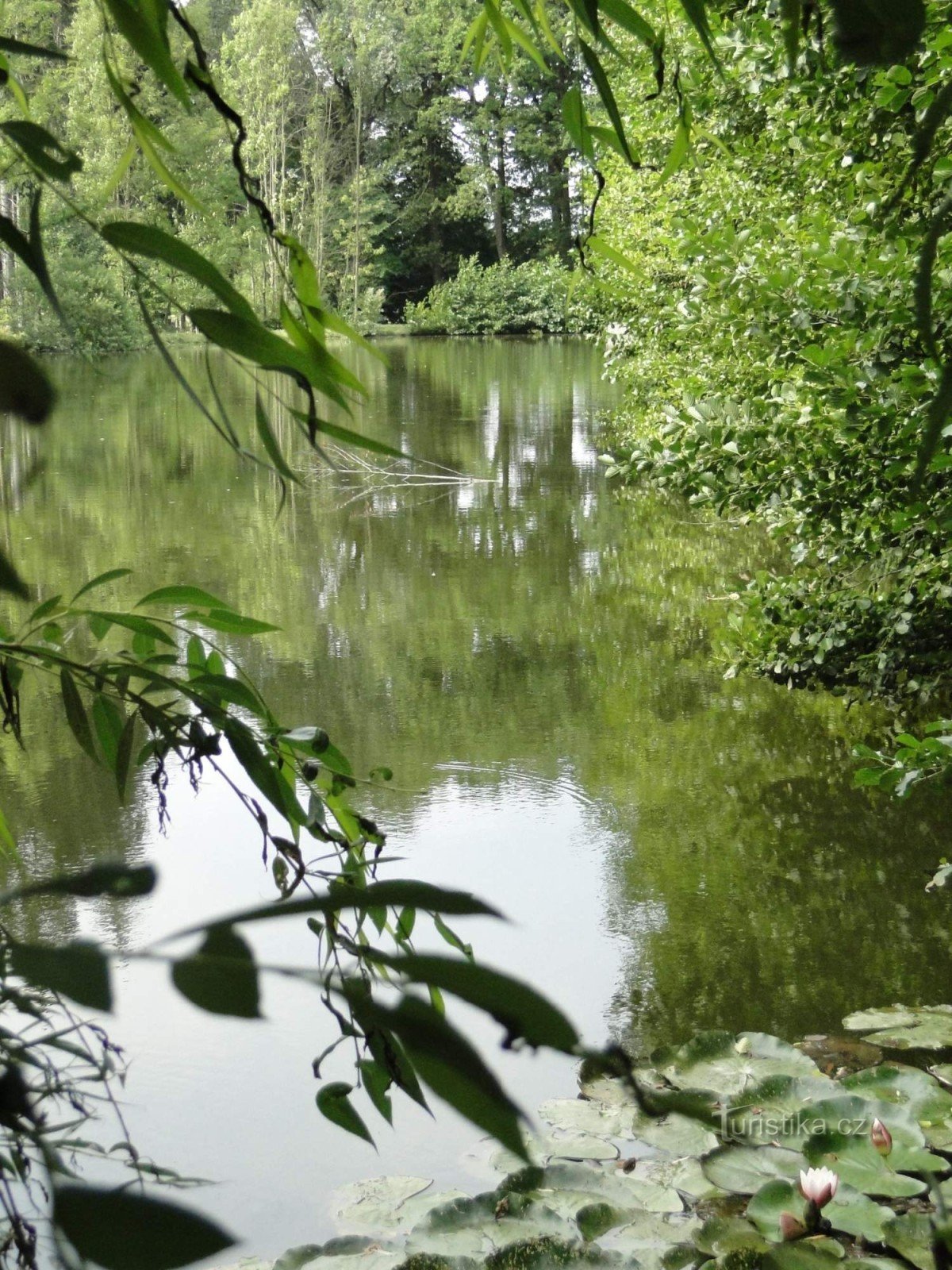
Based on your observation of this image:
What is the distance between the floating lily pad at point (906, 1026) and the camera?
226 centimetres

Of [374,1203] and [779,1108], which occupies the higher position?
[779,1108]

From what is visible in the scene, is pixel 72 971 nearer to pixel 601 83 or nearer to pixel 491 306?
pixel 601 83

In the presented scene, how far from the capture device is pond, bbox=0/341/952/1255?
7.41 feet

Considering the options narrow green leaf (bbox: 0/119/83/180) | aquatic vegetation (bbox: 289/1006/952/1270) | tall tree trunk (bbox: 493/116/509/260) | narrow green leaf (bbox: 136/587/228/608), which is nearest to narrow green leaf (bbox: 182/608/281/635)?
narrow green leaf (bbox: 136/587/228/608)

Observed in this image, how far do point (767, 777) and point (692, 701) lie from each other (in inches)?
24.8

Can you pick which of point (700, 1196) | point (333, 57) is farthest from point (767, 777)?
point (333, 57)

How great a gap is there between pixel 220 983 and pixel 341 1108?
0.32m

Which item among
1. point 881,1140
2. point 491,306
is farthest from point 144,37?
point 491,306

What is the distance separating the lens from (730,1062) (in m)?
2.14

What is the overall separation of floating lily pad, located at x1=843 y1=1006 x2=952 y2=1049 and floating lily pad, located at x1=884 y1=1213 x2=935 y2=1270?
61 cm

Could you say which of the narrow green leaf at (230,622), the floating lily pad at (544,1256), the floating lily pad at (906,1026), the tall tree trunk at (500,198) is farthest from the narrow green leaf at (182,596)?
the tall tree trunk at (500,198)

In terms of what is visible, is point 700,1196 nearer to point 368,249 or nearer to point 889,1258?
point 889,1258

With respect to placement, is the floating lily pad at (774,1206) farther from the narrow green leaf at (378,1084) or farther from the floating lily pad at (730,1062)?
the narrow green leaf at (378,1084)

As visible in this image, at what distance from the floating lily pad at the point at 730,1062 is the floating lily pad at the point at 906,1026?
23 cm
